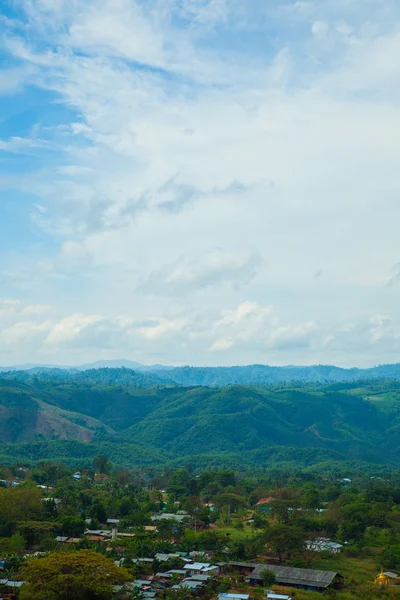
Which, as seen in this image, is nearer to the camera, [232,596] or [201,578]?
[232,596]

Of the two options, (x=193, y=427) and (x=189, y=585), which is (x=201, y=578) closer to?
(x=189, y=585)

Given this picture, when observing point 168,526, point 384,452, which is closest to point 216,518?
point 168,526

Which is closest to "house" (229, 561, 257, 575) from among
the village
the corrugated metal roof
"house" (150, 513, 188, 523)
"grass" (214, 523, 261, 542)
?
the village

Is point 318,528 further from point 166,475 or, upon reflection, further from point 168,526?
point 166,475

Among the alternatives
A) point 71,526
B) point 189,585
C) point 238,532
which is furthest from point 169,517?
point 189,585

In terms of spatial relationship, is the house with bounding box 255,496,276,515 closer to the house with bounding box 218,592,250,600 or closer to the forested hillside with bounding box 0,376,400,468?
the house with bounding box 218,592,250,600
